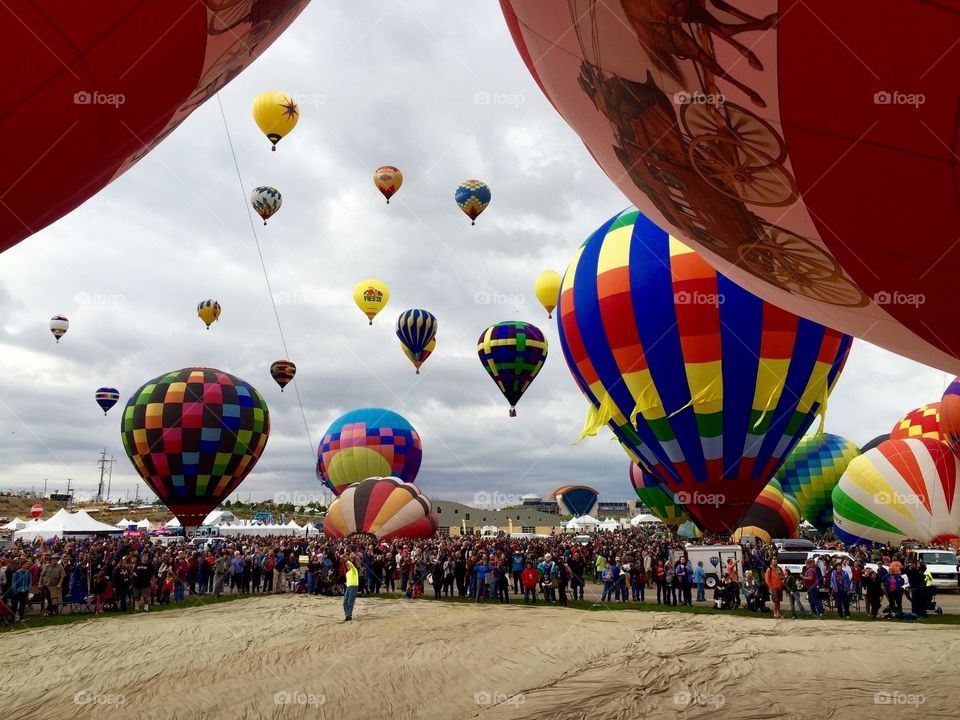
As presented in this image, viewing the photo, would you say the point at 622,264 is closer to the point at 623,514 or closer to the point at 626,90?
the point at 626,90

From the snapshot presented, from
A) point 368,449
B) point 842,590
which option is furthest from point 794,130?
point 368,449

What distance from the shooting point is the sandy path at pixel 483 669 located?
7.71 meters

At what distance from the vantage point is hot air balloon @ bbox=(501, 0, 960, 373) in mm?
3180

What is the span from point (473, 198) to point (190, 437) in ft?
64.2

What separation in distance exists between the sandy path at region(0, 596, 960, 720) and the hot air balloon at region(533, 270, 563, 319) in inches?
1152

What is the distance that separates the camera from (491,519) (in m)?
98.2

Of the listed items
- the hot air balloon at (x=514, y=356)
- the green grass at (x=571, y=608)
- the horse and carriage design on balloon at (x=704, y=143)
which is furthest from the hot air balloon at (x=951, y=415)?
the horse and carriage design on balloon at (x=704, y=143)

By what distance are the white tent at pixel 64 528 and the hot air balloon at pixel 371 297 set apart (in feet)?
75.1

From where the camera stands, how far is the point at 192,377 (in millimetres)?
34562

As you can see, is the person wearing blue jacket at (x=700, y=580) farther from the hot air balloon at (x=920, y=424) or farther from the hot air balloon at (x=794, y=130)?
the hot air balloon at (x=920, y=424)

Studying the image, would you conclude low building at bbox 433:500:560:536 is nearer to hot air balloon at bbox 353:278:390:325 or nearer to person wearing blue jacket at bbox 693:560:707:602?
hot air balloon at bbox 353:278:390:325

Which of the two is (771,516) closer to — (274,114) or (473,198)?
(473,198)

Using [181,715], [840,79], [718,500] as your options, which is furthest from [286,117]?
[840,79]

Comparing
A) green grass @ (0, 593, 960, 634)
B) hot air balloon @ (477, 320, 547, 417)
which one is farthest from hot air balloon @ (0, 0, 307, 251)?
hot air balloon @ (477, 320, 547, 417)
